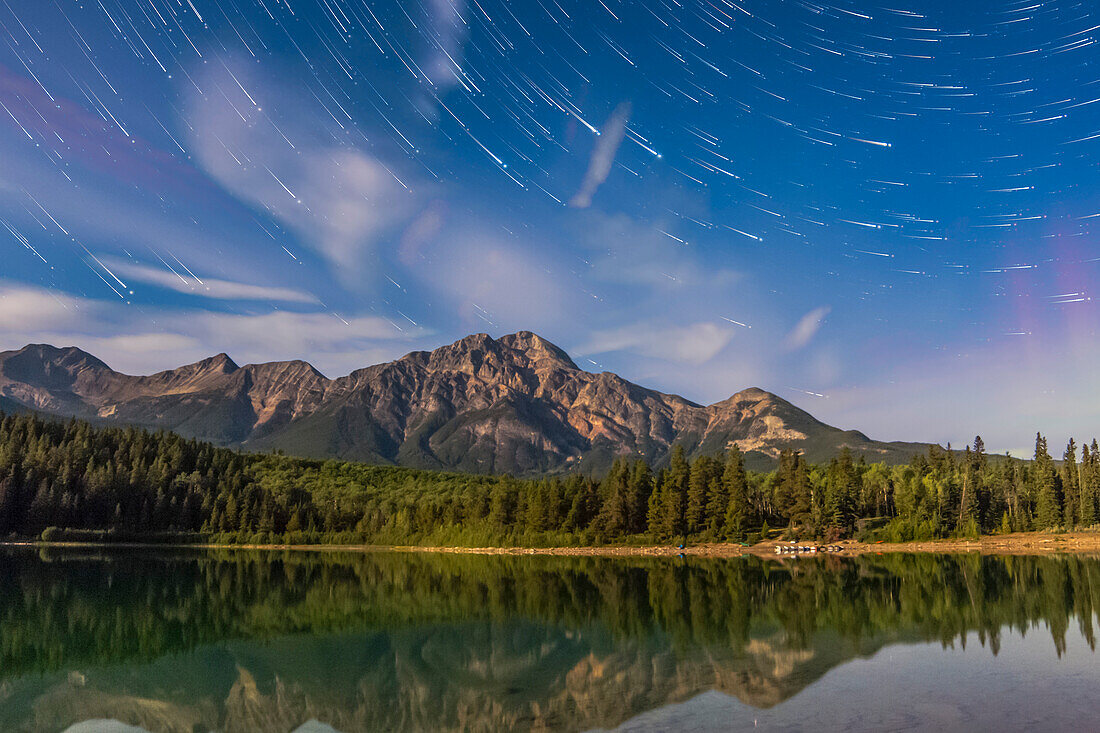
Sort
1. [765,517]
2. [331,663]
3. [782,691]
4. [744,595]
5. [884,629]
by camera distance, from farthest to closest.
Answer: [765,517] → [744,595] → [884,629] → [331,663] → [782,691]

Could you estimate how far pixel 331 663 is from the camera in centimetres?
3319

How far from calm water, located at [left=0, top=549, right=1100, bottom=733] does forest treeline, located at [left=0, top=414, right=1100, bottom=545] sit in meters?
67.8

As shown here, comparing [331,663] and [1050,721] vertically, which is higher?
[1050,721]

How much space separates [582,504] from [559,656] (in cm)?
11369

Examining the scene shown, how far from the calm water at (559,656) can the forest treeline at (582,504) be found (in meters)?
67.8

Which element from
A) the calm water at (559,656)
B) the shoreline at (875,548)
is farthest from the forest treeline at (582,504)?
the calm water at (559,656)

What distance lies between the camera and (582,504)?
146500mm

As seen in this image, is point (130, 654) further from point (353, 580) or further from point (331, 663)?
point (353, 580)

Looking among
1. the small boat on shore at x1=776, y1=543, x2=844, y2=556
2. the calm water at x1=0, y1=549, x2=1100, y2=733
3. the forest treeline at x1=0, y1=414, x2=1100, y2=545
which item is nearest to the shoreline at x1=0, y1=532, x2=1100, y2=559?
the small boat on shore at x1=776, y1=543, x2=844, y2=556

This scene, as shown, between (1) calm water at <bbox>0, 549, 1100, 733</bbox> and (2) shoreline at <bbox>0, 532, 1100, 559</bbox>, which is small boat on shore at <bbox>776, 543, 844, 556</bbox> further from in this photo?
(1) calm water at <bbox>0, 549, 1100, 733</bbox>

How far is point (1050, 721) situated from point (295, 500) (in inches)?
7435

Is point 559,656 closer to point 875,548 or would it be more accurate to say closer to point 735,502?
point 735,502

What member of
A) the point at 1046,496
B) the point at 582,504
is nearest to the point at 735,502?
the point at 582,504

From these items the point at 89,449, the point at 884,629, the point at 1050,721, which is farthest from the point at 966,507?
the point at 89,449
